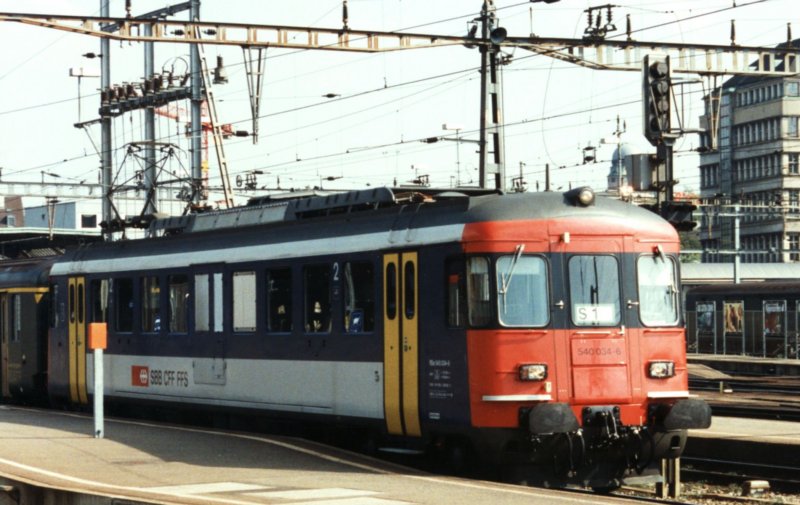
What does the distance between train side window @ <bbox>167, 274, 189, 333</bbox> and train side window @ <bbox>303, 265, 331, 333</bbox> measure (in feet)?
11.7

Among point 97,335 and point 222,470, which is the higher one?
point 97,335

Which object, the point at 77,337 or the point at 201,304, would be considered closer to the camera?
the point at 201,304

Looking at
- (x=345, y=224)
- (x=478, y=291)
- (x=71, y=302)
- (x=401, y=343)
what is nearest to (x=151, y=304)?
(x=71, y=302)

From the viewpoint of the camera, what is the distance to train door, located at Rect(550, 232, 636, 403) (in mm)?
15953

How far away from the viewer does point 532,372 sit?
51.7ft

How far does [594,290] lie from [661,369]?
3.81 feet

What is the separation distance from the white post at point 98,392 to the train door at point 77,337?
18.7 feet

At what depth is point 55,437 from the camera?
65.5 ft

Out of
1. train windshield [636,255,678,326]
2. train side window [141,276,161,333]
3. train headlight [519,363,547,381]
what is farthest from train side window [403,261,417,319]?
train side window [141,276,161,333]

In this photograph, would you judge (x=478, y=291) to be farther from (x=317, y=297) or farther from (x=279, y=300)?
(x=279, y=300)

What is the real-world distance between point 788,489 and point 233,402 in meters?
7.62

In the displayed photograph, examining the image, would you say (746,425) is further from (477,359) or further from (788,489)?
(477,359)

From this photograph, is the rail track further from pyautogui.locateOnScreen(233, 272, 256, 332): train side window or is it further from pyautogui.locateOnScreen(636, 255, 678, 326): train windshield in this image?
pyautogui.locateOnScreen(233, 272, 256, 332): train side window

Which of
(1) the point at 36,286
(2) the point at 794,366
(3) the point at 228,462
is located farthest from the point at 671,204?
(2) the point at 794,366
